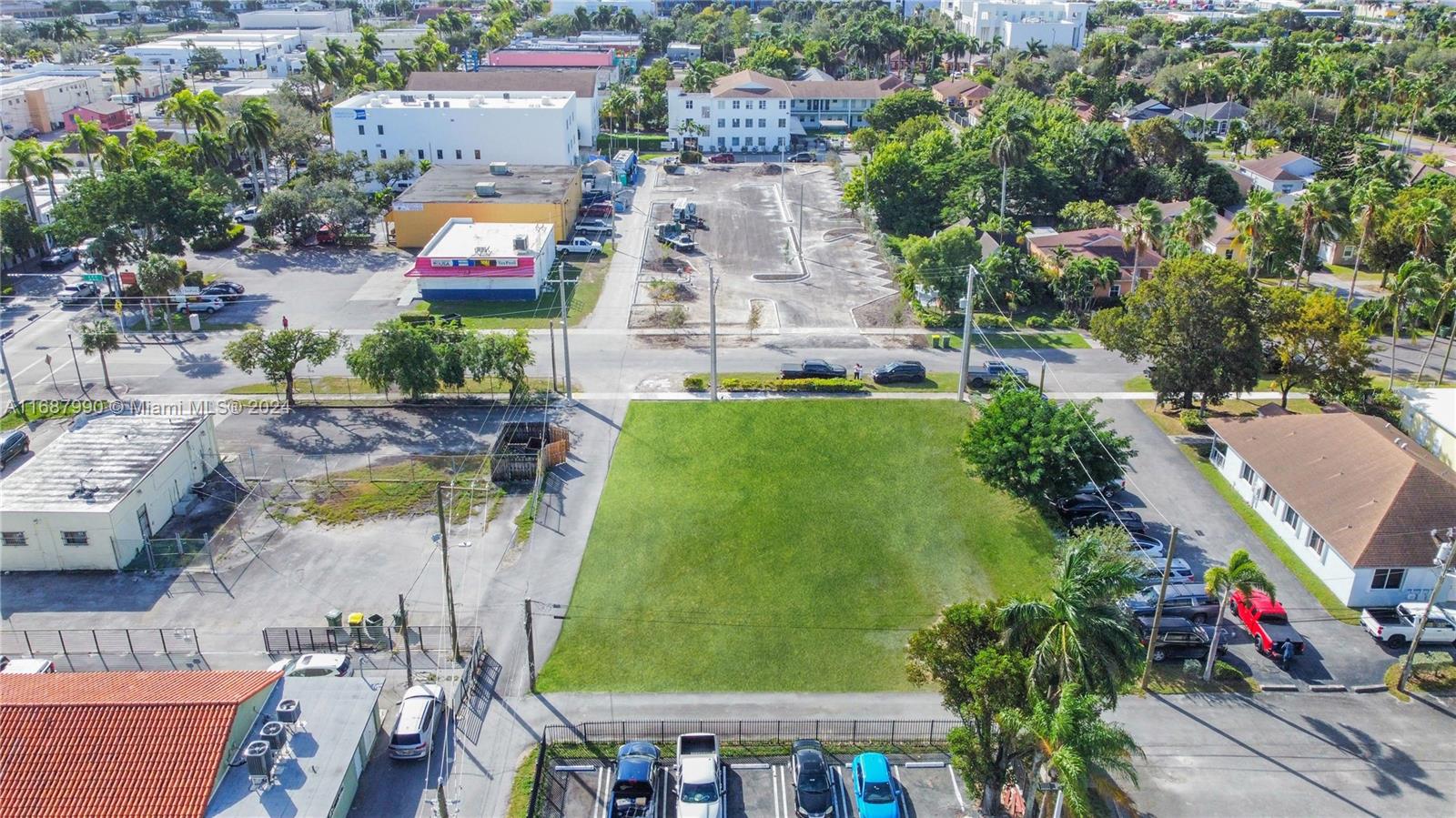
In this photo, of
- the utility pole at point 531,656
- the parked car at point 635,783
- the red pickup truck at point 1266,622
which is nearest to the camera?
the parked car at point 635,783

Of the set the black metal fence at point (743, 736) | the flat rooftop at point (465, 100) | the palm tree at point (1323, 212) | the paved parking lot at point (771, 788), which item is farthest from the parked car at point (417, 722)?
the flat rooftop at point (465, 100)

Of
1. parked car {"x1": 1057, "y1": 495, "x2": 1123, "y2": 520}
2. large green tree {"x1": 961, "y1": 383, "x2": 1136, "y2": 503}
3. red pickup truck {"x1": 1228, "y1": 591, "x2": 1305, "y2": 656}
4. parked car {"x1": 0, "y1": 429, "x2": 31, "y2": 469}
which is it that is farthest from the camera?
parked car {"x1": 0, "y1": 429, "x2": 31, "y2": 469}

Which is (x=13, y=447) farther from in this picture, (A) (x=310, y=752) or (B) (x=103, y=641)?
(A) (x=310, y=752)

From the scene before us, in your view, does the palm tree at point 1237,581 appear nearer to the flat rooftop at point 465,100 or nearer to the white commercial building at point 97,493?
the white commercial building at point 97,493

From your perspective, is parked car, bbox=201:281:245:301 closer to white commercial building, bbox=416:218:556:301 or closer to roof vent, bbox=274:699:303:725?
white commercial building, bbox=416:218:556:301

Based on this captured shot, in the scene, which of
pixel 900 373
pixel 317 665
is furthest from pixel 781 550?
pixel 900 373

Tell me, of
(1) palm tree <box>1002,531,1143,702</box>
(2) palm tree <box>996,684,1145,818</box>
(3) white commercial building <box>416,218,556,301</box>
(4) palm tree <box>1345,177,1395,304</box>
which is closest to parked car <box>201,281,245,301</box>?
(3) white commercial building <box>416,218,556,301</box>
